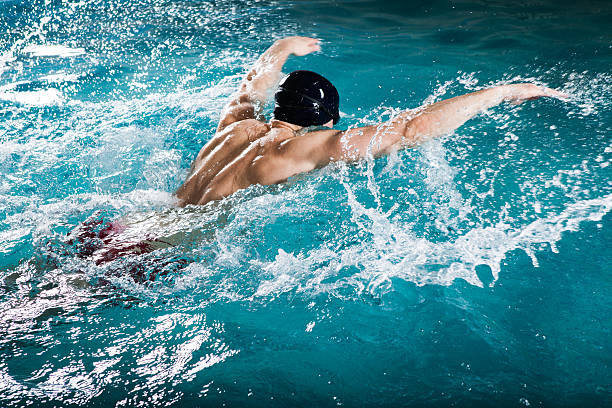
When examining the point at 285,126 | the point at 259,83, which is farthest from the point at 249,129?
the point at 259,83

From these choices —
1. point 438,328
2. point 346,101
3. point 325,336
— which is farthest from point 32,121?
point 438,328

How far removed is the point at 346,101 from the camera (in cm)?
504

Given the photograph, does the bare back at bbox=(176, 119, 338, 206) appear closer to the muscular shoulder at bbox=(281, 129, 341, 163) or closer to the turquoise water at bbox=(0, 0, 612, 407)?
the muscular shoulder at bbox=(281, 129, 341, 163)

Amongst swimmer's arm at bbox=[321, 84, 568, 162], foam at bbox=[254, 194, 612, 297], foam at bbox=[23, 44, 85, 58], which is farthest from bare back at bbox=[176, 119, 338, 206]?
foam at bbox=[23, 44, 85, 58]

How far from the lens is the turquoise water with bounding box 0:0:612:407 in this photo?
2.04 metres

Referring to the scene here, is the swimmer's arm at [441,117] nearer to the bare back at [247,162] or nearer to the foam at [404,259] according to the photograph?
the bare back at [247,162]

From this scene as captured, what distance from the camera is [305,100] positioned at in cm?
→ 296

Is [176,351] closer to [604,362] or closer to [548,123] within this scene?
[604,362]

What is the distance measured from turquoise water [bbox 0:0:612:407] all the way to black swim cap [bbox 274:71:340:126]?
1.33ft

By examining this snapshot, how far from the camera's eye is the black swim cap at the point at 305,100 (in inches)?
117

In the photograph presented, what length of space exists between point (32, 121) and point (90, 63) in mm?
2066

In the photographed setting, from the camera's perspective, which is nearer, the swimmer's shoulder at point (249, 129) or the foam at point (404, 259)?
the foam at point (404, 259)

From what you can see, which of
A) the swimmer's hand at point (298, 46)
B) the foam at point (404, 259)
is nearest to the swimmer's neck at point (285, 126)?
the foam at point (404, 259)

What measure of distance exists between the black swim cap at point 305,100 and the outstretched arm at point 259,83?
619 millimetres
